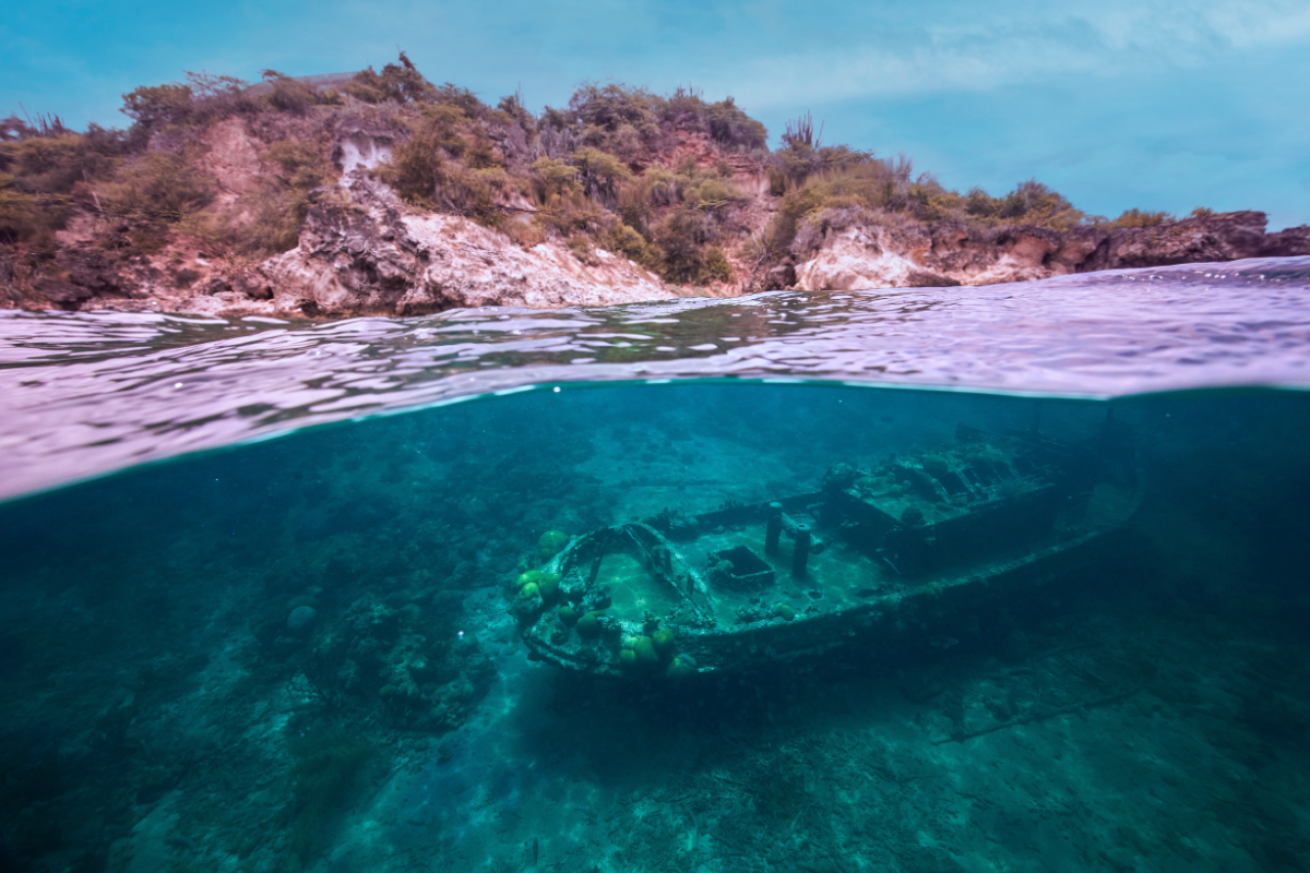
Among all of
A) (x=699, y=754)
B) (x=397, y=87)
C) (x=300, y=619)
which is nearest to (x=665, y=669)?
(x=699, y=754)

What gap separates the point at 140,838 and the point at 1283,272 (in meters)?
20.9

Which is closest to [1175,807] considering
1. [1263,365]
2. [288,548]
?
[1263,365]

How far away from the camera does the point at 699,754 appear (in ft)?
21.7

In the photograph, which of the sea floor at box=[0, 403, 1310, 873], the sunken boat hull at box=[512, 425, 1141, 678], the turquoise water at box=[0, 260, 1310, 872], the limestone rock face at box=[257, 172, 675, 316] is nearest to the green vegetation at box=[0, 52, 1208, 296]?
the limestone rock face at box=[257, 172, 675, 316]

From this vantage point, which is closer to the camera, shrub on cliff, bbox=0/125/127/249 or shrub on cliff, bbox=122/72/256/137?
shrub on cliff, bbox=0/125/127/249

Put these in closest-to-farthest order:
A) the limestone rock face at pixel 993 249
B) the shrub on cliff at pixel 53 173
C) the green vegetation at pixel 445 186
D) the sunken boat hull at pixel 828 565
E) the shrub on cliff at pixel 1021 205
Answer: the sunken boat hull at pixel 828 565 → the limestone rock face at pixel 993 249 → the shrub on cliff at pixel 53 173 → the green vegetation at pixel 445 186 → the shrub on cliff at pixel 1021 205

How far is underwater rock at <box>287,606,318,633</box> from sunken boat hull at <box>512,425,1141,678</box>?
5.97 metres

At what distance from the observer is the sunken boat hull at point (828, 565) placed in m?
6.81

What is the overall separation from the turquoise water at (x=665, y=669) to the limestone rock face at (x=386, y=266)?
1.62 metres

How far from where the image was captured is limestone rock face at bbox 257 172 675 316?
9891mm

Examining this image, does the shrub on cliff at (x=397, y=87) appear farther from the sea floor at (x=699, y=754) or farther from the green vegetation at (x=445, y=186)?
the sea floor at (x=699, y=754)

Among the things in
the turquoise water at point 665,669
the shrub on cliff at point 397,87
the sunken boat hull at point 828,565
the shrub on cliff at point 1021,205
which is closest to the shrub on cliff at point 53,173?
the turquoise water at point 665,669

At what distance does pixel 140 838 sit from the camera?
620 centimetres

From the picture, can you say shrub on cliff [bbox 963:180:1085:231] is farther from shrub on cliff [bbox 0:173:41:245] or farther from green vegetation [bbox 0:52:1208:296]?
shrub on cliff [bbox 0:173:41:245]
